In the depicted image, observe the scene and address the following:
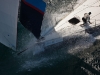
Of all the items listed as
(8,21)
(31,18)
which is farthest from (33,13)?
(8,21)

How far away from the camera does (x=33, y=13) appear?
11195 mm

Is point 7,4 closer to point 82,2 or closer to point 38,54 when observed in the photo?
point 38,54

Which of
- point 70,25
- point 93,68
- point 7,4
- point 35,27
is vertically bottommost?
point 93,68

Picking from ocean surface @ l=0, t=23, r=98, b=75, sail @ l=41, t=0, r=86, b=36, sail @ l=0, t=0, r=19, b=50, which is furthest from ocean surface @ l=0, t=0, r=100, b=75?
sail @ l=0, t=0, r=19, b=50

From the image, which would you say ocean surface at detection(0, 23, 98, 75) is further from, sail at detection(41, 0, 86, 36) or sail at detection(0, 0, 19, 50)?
sail at detection(41, 0, 86, 36)

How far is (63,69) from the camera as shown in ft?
40.5

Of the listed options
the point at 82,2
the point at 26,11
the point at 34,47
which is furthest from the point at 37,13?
the point at 82,2

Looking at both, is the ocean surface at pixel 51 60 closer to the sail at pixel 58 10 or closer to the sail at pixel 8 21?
the sail at pixel 58 10

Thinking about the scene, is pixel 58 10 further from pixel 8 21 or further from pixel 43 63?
pixel 8 21

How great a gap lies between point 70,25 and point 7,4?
538cm

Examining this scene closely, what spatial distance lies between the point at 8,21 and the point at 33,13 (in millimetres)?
1336

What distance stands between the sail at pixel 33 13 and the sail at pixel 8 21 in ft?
2.88

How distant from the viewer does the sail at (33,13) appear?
10766mm

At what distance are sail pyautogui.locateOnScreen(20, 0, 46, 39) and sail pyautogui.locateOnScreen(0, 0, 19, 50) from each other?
2.88 ft
